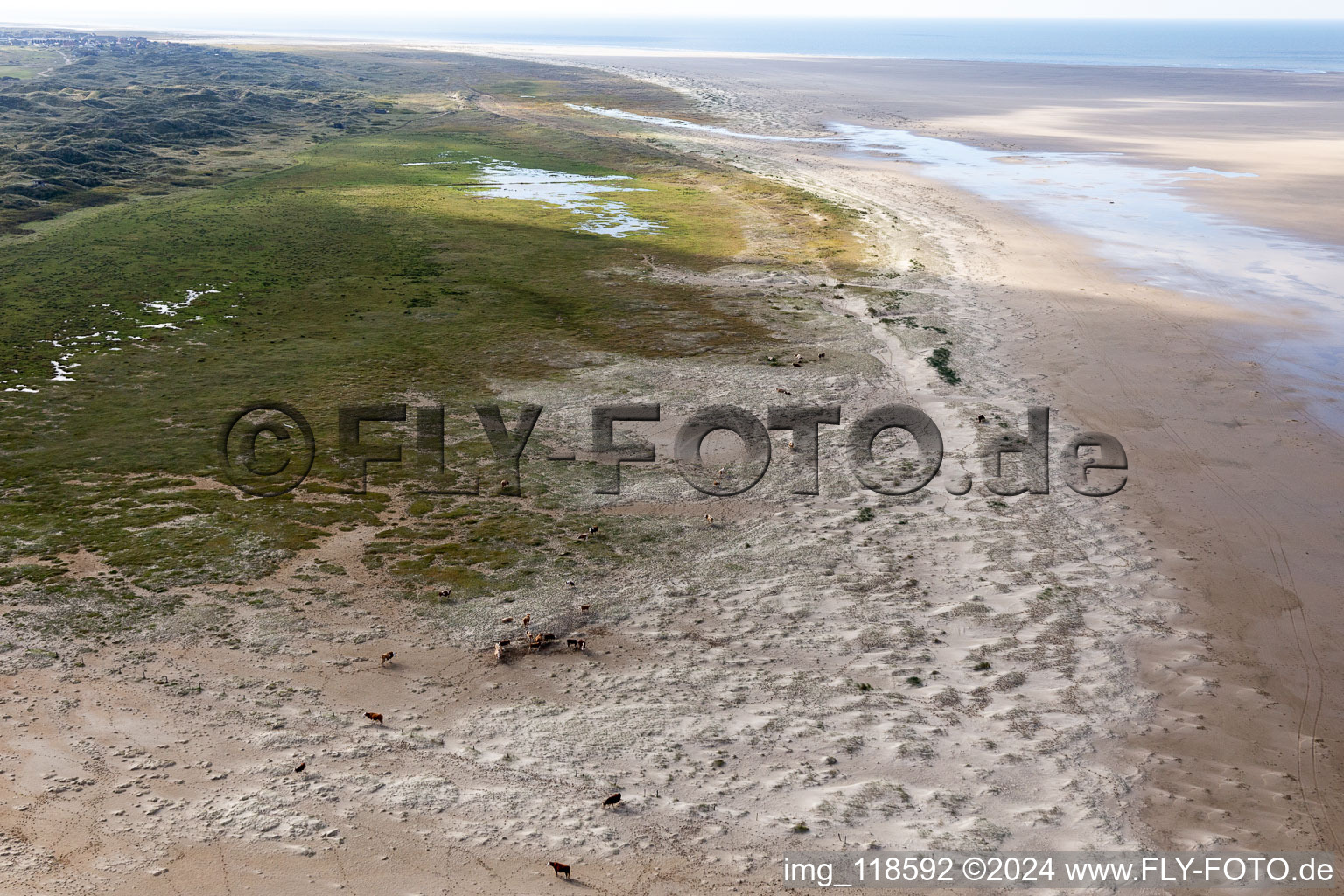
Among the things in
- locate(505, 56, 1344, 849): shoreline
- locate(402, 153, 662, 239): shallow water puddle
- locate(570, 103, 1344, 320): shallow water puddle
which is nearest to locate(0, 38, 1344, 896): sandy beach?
locate(505, 56, 1344, 849): shoreline

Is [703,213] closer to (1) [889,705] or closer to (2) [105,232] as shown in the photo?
(2) [105,232]

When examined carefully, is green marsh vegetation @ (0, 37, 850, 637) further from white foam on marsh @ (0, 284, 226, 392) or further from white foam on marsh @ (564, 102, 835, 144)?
white foam on marsh @ (564, 102, 835, 144)

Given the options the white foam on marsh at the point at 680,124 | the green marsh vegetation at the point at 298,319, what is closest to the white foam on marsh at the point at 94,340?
the green marsh vegetation at the point at 298,319

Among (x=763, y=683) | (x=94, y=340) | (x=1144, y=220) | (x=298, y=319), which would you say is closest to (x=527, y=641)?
(x=763, y=683)

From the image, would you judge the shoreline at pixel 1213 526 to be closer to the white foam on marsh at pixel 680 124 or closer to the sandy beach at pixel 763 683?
the sandy beach at pixel 763 683

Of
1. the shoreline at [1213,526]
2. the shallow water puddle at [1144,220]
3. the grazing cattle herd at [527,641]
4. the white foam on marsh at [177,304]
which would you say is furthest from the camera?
the shallow water puddle at [1144,220]

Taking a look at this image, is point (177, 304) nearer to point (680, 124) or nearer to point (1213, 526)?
point (1213, 526)
